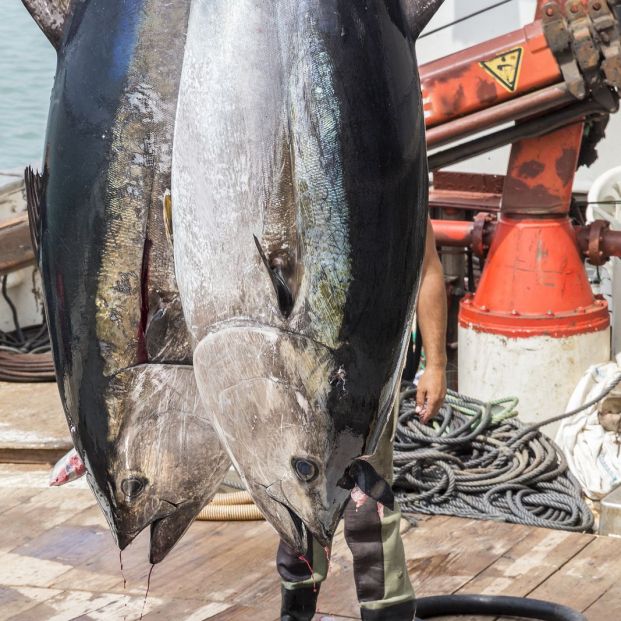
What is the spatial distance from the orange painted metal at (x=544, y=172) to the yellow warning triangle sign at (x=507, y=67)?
32cm

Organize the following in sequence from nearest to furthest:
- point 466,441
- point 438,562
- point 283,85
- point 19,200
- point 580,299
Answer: point 283,85 < point 438,562 < point 466,441 < point 580,299 < point 19,200

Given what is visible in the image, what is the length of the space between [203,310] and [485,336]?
12.2ft

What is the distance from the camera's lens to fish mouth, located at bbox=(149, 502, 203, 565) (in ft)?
5.80

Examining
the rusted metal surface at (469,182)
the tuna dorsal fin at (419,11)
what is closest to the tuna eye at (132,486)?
the tuna dorsal fin at (419,11)

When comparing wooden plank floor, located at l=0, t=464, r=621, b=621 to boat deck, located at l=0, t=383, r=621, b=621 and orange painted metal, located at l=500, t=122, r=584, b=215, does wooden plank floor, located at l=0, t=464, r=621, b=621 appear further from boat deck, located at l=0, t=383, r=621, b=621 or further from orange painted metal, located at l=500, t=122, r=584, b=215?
orange painted metal, located at l=500, t=122, r=584, b=215

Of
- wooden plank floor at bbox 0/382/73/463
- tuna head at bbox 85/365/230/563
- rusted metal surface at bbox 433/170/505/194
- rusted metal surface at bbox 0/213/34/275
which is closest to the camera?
tuna head at bbox 85/365/230/563

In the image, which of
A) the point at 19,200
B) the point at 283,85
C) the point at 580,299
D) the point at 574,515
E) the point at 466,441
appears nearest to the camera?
the point at 283,85

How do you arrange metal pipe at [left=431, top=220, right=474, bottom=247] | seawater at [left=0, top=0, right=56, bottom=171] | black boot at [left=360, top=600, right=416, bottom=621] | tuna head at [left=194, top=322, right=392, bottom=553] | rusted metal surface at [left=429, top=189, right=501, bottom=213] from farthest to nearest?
1. seawater at [left=0, top=0, right=56, bottom=171]
2. rusted metal surface at [left=429, top=189, right=501, bottom=213]
3. metal pipe at [left=431, top=220, right=474, bottom=247]
4. black boot at [left=360, top=600, right=416, bottom=621]
5. tuna head at [left=194, top=322, right=392, bottom=553]

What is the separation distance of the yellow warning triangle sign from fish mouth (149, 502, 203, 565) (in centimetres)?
356

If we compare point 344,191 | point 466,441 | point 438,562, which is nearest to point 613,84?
point 466,441

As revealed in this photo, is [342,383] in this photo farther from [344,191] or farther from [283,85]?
[283,85]

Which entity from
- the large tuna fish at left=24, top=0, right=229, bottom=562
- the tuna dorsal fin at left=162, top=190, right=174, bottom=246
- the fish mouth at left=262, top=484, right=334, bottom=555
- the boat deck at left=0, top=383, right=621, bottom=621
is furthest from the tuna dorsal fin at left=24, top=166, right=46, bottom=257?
the boat deck at left=0, top=383, right=621, bottom=621

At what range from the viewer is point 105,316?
1676 millimetres

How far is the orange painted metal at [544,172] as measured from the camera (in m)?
5.12
